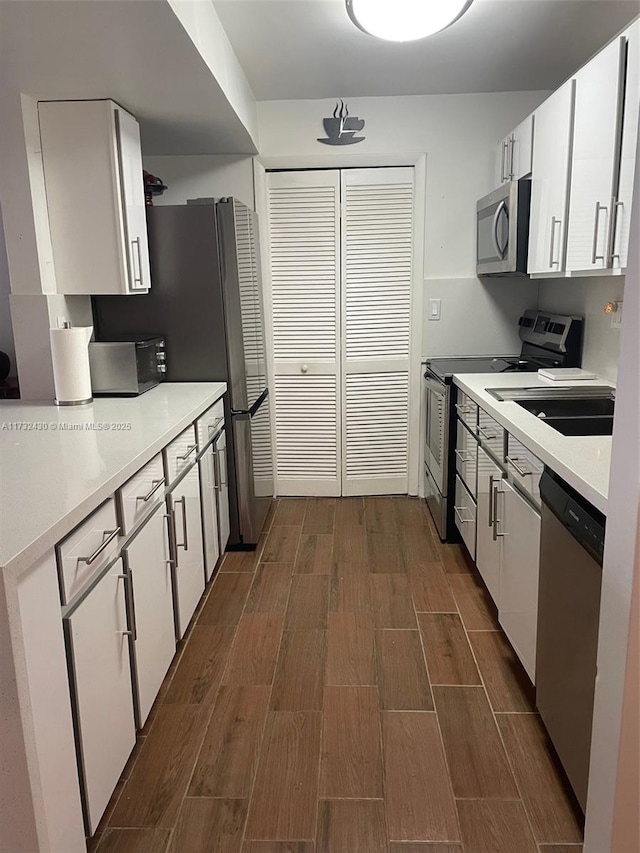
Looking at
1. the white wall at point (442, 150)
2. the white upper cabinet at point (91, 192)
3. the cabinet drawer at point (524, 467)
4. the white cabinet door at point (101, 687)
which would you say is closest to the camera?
the white cabinet door at point (101, 687)

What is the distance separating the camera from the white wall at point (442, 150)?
11.7ft

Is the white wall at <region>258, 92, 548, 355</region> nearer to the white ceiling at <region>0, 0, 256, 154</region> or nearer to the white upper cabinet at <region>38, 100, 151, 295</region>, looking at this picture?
the white ceiling at <region>0, 0, 256, 154</region>

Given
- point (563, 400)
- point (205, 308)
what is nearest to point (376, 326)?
point (205, 308)

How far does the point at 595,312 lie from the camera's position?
9.64 feet

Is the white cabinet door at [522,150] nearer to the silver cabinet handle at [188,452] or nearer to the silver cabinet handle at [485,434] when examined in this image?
the silver cabinet handle at [485,434]

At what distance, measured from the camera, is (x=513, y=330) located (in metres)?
3.79

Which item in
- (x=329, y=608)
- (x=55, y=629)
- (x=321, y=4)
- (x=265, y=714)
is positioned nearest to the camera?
(x=55, y=629)

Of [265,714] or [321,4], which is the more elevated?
[321,4]

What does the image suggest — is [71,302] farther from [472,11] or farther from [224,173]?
[472,11]

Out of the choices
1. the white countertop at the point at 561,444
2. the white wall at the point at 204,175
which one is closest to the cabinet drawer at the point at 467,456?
the white countertop at the point at 561,444

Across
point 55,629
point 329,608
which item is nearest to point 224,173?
point 329,608

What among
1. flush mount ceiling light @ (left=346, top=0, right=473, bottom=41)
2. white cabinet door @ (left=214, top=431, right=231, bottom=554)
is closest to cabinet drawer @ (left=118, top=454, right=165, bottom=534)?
white cabinet door @ (left=214, top=431, right=231, bottom=554)

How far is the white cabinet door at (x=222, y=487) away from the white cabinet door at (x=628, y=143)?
1811 mm

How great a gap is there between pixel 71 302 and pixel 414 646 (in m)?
2.01
